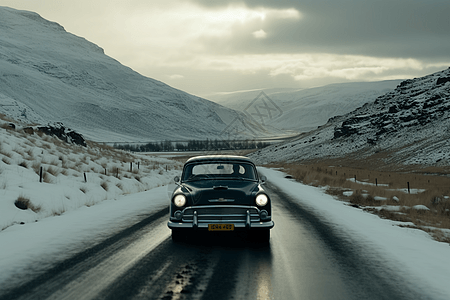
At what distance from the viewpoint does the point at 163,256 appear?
6773 mm

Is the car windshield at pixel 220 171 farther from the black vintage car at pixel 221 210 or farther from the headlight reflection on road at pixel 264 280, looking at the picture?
the headlight reflection on road at pixel 264 280

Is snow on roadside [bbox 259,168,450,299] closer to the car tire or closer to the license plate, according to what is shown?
the car tire

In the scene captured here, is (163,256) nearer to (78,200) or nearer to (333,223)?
(333,223)

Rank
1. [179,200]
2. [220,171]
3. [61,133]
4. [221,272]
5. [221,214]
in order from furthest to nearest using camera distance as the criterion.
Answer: [61,133]
[220,171]
[179,200]
[221,214]
[221,272]

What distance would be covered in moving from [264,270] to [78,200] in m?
9.85

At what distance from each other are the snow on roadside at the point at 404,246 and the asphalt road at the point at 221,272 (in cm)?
27

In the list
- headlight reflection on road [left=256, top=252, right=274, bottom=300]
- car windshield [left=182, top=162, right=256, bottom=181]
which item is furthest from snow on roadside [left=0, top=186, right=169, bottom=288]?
headlight reflection on road [left=256, top=252, right=274, bottom=300]

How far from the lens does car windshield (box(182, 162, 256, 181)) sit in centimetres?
893

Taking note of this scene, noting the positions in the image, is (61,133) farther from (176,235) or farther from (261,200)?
(261,200)

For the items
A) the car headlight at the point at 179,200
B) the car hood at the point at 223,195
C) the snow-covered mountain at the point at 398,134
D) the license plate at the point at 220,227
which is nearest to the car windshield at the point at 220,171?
the car hood at the point at 223,195

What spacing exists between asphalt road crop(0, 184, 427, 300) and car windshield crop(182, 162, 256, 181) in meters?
1.39

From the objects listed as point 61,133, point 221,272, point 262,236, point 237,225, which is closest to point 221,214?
point 237,225

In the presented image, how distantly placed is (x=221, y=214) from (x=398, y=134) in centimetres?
8186

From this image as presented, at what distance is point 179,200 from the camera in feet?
25.2
